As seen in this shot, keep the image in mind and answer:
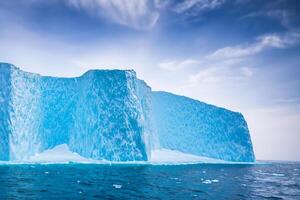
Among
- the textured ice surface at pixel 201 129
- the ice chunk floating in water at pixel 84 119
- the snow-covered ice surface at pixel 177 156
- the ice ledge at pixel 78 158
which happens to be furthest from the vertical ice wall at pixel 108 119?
the textured ice surface at pixel 201 129

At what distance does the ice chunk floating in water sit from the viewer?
6494cm

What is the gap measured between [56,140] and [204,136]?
51.5 m

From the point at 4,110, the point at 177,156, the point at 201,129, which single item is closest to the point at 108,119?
the point at 4,110

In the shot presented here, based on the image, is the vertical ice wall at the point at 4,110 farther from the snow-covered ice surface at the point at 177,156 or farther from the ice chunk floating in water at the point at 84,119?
the snow-covered ice surface at the point at 177,156

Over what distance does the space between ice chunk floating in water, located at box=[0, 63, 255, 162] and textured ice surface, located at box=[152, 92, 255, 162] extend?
0.48 metres

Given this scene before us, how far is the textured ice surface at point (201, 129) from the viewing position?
103625 millimetres

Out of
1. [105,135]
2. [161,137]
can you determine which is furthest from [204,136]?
[105,135]

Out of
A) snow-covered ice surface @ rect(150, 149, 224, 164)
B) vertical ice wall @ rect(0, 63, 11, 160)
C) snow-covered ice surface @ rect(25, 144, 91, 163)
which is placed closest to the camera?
vertical ice wall @ rect(0, 63, 11, 160)

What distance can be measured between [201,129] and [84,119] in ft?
150

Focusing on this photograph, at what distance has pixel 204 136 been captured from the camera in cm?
10488

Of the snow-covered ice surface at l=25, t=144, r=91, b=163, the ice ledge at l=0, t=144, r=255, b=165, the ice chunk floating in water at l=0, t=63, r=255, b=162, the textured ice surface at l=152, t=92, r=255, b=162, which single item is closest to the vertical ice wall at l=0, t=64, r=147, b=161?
the ice chunk floating in water at l=0, t=63, r=255, b=162

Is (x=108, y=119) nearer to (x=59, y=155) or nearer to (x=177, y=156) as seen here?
(x=59, y=155)

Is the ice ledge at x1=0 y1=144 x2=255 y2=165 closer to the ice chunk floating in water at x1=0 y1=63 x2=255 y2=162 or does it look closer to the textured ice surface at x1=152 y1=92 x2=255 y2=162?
the ice chunk floating in water at x1=0 y1=63 x2=255 y2=162

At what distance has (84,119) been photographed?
78812 mm
